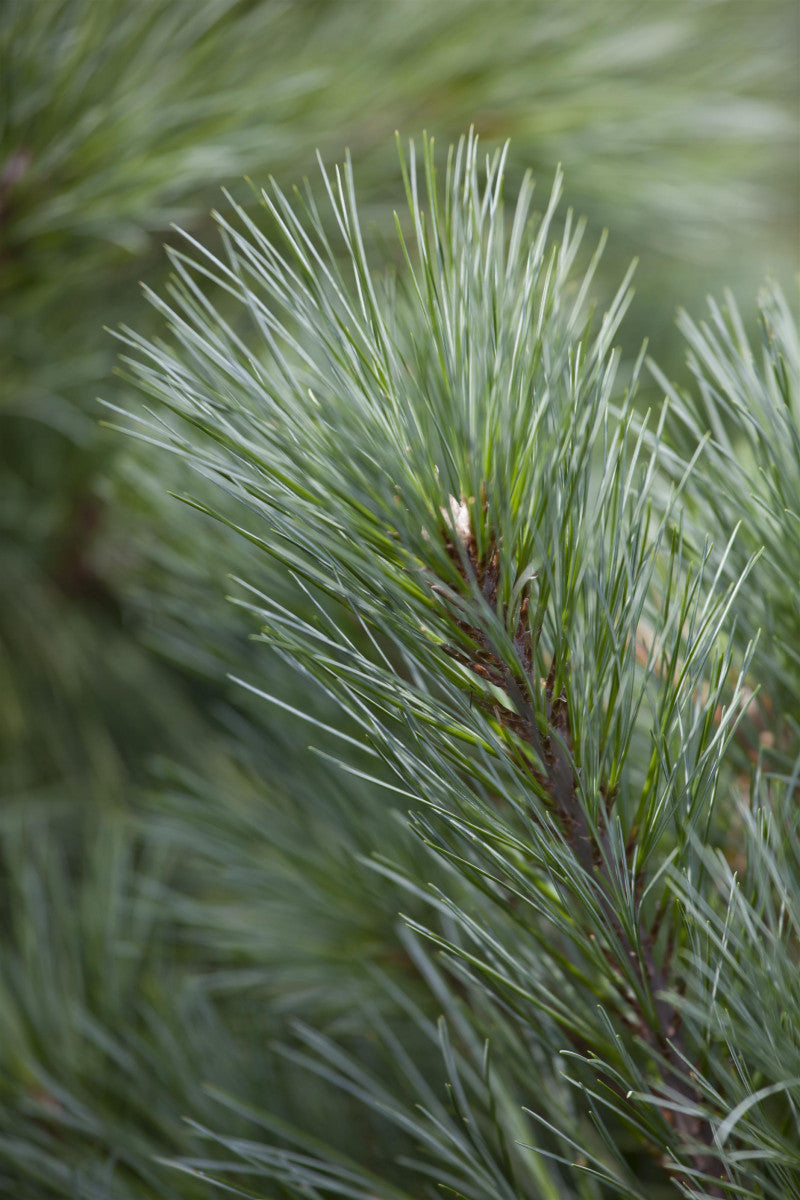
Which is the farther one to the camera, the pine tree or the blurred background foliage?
the blurred background foliage

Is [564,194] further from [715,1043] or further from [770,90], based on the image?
[715,1043]

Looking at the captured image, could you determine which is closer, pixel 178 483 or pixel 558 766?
pixel 558 766

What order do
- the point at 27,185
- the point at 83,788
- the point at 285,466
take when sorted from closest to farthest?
the point at 285,466
the point at 27,185
the point at 83,788

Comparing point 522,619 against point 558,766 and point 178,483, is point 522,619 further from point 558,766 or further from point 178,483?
point 178,483

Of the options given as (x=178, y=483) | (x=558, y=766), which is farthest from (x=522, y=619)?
(x=178, y=483)

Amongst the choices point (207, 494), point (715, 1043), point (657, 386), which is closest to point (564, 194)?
point (657, 386)

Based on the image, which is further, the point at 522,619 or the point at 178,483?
the point at 178,483

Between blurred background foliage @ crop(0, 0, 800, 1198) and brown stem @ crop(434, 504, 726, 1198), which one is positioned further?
blurred background foliage @ crop(0, 0, 800, 1198)

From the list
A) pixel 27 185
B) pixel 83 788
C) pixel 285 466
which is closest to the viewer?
pixel 285 466
